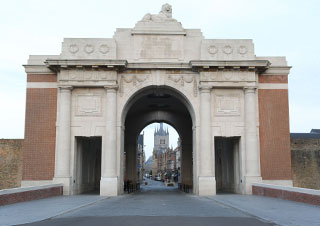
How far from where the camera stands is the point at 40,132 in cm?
2959

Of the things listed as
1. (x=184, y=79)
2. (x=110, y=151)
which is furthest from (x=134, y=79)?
(x=110, y=151)

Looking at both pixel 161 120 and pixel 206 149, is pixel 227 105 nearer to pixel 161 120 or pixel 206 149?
pixel 206 149

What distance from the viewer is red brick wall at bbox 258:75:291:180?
29.6 metres

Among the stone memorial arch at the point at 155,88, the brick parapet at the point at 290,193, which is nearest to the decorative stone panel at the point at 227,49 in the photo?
the stone memorial arch at the point at 155,88

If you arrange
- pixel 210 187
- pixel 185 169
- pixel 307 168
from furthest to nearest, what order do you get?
pixel 185 169, pixel 307 168, pixel 210 187

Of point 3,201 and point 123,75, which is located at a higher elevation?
point 123,75

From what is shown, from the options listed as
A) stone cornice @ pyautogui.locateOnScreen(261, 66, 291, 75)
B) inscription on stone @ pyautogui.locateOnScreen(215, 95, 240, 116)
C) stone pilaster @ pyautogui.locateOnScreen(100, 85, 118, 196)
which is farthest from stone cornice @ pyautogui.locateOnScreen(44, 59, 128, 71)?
stone cornice @ pyautogui.locateOnScreen(261, 66, 291, 75)

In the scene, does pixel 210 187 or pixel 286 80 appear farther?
pixel 286 80

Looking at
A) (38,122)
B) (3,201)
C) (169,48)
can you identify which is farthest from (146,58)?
(3,201)

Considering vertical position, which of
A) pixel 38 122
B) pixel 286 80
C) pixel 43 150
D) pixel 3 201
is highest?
pixel 286 80

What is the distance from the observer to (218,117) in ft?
98.0

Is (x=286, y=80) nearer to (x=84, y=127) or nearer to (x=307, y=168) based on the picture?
(x=307, y=168)

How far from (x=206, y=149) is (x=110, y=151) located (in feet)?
22.1

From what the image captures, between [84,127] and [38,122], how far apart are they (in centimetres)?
334
